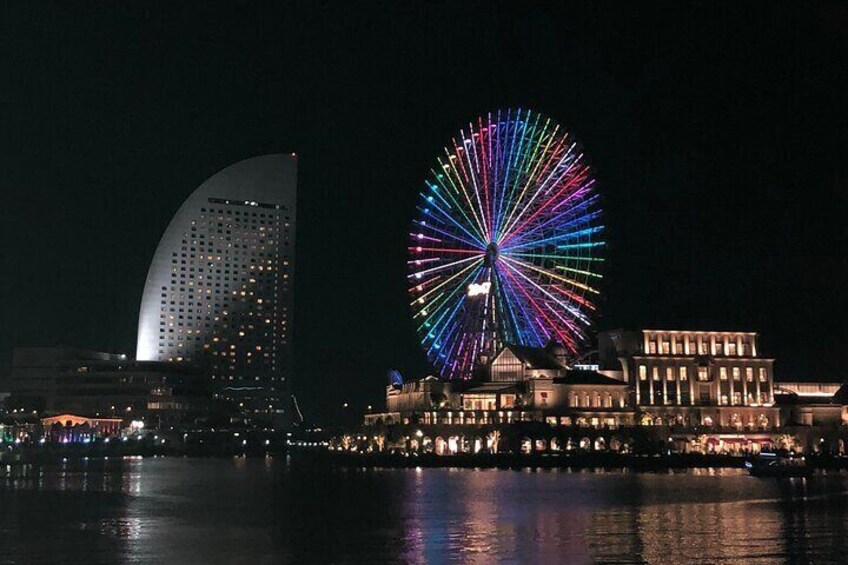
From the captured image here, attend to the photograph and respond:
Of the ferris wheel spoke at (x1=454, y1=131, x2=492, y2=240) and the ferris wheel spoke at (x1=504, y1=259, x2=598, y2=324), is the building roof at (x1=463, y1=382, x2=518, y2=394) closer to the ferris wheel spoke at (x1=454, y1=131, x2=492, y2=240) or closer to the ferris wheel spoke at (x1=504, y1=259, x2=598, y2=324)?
the ferris wheel spoke at (x1=504, y1=259, x2=598, y2=324)

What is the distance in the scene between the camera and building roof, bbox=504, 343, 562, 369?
101 metres

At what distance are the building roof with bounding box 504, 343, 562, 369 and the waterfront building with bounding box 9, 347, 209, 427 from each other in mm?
72364

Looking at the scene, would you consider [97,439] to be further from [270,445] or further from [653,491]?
[653,491]

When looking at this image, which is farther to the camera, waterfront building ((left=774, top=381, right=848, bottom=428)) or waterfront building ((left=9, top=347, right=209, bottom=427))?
waterfront building ((left=9, top=347, right=209, bottom=427))

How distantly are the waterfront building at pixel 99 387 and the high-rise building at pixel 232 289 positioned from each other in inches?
Answer: 503

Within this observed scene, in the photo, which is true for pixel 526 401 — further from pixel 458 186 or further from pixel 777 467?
pixel 777 467

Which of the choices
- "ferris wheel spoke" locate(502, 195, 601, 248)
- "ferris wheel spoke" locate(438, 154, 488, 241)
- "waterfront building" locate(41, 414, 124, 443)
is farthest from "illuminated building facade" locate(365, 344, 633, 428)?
"waterfront building" locate(41, 414, 124, 443)

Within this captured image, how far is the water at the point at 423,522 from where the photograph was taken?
27281 millimetres

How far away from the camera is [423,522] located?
36406 mm

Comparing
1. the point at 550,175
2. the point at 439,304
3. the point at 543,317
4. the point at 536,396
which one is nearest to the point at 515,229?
the point at 550,175

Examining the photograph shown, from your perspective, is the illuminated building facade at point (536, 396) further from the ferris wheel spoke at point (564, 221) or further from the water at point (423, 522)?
the water at point (423, 522)

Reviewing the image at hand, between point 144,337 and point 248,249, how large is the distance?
26340mm

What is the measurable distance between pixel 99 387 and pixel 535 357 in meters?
82.5

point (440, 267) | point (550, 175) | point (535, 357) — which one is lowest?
point (535, 357)
